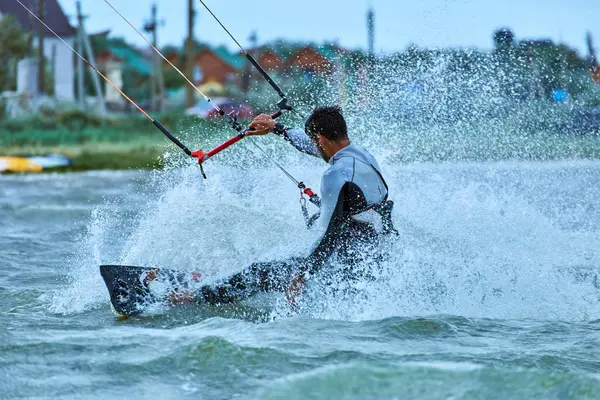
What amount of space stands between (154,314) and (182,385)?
1761 millimetres

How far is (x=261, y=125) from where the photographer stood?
7.93 meters

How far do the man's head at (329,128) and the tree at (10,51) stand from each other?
47.7m

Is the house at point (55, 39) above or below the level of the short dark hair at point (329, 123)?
above

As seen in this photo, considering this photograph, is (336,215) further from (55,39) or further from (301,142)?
(55,39)

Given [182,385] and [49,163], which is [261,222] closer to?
[182,385]

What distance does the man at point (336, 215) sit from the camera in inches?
284

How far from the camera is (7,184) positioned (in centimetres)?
Answer: 2595

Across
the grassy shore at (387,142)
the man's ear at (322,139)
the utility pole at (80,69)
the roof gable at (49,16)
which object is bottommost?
the man's ear at (322,139)

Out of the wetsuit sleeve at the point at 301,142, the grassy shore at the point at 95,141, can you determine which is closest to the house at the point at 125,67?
the grassy shore at the point at 95,141

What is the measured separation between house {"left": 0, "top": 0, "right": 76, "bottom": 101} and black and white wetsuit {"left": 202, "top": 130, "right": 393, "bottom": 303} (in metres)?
46.5

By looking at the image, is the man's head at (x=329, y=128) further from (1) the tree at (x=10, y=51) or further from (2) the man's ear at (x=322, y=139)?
(1) the tree at (x=10, y=51)

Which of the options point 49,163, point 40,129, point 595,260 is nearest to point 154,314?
point 595,260

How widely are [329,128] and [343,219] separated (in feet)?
2.06

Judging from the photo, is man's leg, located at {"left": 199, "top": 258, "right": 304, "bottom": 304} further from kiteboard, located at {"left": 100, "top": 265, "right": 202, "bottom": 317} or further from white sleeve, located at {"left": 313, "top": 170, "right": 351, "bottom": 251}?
white sleeve, located at {"left": 313, "top": 170, "right": 351, "bottom": 251}
